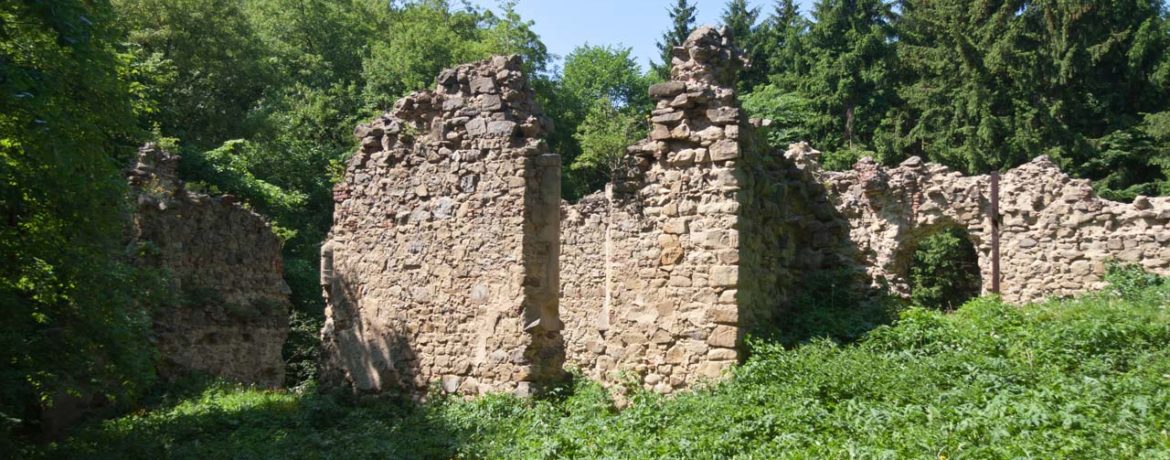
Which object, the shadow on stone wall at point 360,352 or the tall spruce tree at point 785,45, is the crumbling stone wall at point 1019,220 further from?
the tall spruce tree at point 785,45

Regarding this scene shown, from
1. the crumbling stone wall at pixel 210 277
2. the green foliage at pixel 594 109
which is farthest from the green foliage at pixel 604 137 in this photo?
the crumbling stone wall at pixel 210 277

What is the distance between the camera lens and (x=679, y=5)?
3678 cm

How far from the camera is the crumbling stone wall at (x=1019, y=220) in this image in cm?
1356

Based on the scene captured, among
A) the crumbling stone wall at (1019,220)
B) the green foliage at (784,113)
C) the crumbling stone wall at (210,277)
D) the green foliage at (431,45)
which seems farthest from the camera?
the green foliage at (784,113)

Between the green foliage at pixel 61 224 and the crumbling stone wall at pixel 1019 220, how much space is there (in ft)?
32.7

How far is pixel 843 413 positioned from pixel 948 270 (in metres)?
19.2

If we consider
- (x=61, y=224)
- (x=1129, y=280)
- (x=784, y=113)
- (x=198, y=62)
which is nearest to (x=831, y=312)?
(x=1129, y=280)

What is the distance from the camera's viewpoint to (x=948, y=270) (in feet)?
76.4

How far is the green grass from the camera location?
17.1 feet

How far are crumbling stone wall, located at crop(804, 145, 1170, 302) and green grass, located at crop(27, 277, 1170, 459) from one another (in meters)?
4.50

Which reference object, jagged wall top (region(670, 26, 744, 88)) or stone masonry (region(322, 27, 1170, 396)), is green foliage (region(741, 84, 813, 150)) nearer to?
stone masonry (region(322, 27, 1170, 396))

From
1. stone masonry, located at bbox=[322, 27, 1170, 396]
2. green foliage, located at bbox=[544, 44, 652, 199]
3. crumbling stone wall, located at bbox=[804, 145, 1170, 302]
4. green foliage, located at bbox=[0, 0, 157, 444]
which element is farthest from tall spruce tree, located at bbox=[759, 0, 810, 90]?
green foliage, located at bbox=[0, 0, 157, 444]

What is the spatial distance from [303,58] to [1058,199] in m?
24.0

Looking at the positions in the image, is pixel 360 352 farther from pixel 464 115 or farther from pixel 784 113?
pixel 784 113
